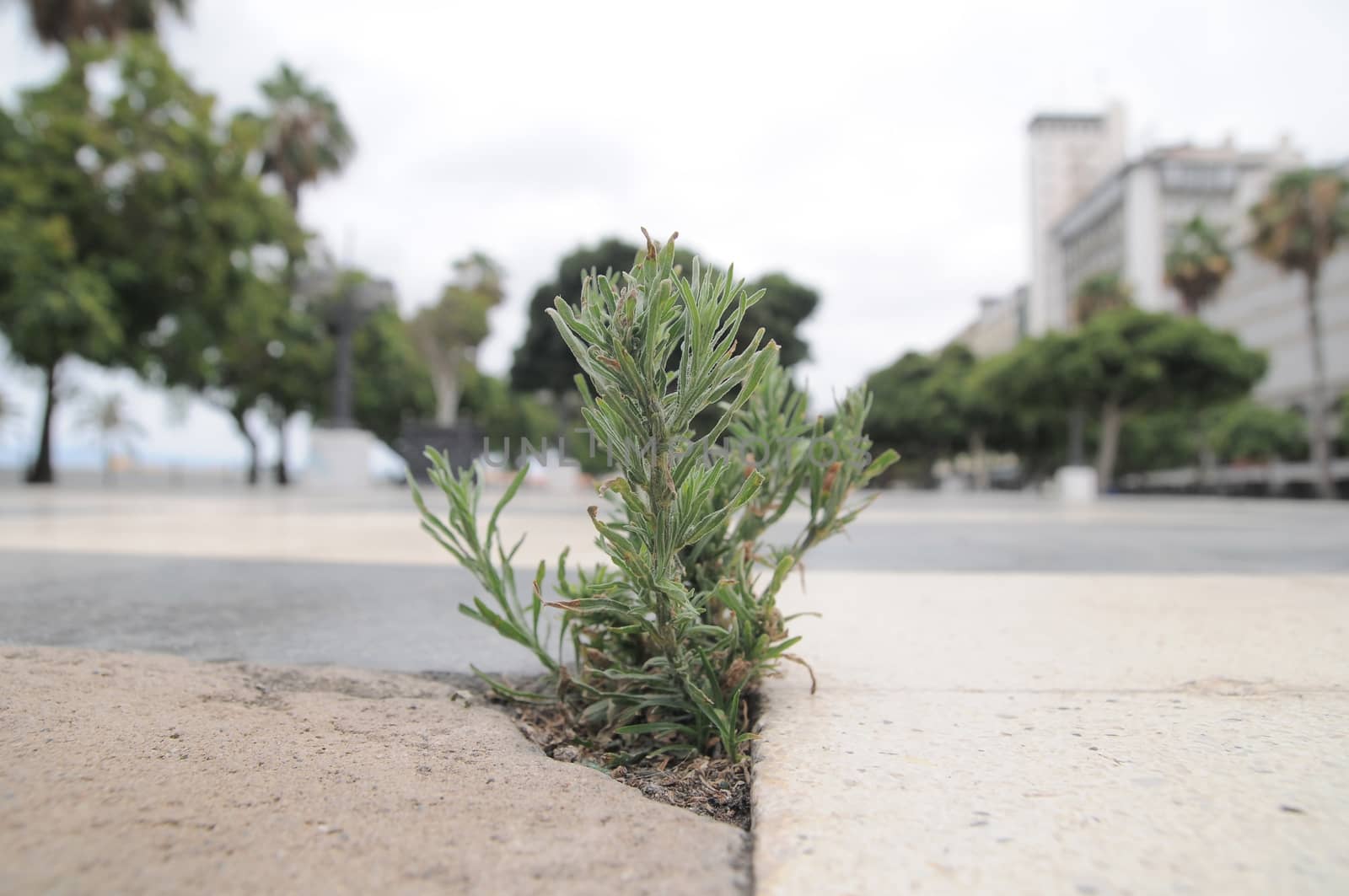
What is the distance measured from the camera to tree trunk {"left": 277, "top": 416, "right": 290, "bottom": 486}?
2825 centimetres

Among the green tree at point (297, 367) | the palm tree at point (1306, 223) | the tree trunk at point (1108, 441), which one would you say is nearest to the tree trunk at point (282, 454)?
the green tree at point (297, 367)

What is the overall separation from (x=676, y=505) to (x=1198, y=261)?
3457 centimetres

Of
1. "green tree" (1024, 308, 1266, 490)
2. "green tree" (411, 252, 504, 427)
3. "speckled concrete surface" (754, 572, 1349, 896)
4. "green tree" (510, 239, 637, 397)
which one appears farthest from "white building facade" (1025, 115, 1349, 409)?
"speckled concrete surface" (754, 572, 1349, 896)

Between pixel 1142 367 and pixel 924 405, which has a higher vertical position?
pixel 924 405

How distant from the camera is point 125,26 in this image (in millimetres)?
19250

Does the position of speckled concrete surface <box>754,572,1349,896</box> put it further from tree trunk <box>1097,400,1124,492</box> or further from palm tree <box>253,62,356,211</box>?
palm tree <box>253,62,356,211</box>

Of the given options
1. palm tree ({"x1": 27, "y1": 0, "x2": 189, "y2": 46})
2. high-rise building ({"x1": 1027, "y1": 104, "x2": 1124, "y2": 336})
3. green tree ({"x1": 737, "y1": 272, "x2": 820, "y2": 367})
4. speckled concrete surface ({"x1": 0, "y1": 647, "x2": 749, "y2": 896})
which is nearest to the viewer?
speckled concrete surface ({"x1": 0, "y1": 647, "x2": 749, "y2": 896})

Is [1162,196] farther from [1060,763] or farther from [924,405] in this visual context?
[1060,763]

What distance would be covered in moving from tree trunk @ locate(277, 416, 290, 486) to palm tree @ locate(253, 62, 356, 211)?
793cm

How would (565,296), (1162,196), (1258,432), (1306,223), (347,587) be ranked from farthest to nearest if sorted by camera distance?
(1162,196) → (1258,432) → (1306,223) → (565,296) → (347,587)

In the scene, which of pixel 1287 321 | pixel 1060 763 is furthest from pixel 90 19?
pixel 1287 321

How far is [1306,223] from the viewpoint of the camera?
21.4m

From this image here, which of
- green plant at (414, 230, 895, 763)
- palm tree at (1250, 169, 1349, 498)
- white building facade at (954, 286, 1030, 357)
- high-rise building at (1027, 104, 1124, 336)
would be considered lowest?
green plant at (414, 230, 895, 763)

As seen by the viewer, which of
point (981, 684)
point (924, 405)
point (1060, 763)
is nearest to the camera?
point (1060, 763)
